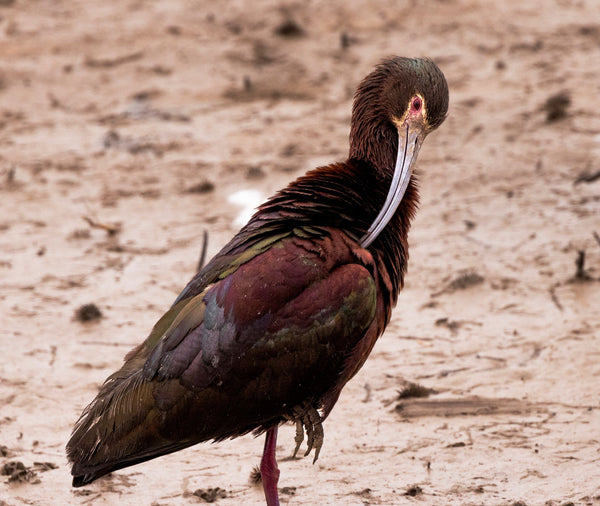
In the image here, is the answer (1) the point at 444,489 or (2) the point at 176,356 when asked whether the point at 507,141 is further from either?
(2) the point at 176,356

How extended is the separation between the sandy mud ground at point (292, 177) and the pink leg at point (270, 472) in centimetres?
41

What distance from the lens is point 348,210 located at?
5.34 meters

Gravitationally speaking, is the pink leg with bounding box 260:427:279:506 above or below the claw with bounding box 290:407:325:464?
below

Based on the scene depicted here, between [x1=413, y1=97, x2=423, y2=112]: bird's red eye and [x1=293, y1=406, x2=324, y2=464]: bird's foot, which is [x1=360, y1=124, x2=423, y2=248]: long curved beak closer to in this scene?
[x1=413, y1=97, x2=423, y2=112]: bird's red eye

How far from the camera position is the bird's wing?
4922mm

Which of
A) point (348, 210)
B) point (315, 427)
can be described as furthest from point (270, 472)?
point (348, 210)

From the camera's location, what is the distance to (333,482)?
19.3 ft

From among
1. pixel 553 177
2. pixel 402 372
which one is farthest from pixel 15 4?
pixel 402 372

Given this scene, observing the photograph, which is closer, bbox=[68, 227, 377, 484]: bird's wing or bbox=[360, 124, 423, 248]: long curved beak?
bbox=[68, 227, 377, 484]: bird's wing

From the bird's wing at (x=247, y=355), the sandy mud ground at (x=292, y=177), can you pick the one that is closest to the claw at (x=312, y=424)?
the bird's wing at (x=247, y=355)

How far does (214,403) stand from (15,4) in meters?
10.7

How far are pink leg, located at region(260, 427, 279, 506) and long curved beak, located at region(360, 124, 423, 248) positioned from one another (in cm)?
114

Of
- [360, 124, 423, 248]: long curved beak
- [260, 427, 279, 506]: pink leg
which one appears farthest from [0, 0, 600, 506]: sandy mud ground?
[360, 124, 423, 248]: long curved beak

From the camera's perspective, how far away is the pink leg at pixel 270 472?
212 inches
